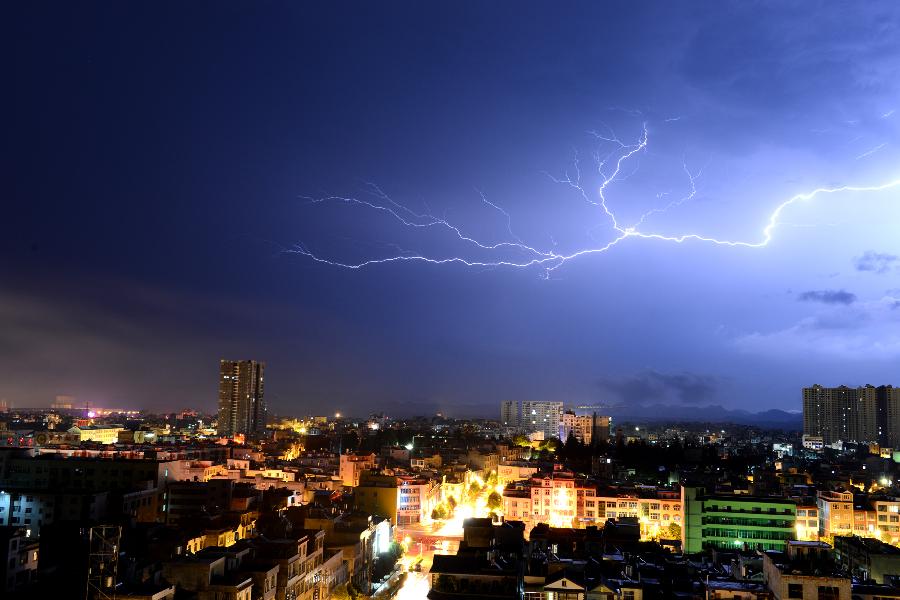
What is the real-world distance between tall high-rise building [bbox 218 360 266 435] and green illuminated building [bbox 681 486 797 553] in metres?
57.9

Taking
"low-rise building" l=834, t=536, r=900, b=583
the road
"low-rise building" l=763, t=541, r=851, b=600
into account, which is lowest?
the road

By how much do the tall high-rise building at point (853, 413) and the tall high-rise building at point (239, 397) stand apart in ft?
190

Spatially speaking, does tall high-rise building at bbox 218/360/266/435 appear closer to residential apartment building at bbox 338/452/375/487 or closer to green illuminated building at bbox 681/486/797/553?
residential apartment building at bbox 338/452/375/487

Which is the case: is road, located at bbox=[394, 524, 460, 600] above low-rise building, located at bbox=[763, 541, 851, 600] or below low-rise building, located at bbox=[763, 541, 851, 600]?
below

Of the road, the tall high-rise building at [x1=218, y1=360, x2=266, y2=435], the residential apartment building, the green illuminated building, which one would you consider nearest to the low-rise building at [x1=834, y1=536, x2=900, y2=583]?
the green illuminated building

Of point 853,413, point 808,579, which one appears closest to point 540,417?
point 853,413

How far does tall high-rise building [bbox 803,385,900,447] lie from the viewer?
72625 mm

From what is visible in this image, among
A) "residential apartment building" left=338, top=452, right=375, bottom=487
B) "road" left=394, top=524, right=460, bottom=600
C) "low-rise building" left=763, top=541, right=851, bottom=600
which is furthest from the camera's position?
"residential apartment building" left=338, top=452, right=375, bottom=487

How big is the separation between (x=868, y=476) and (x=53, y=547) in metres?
35.5

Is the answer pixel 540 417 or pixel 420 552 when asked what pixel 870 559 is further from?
pixel 540 417

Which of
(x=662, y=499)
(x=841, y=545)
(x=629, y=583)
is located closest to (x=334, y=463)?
(x=662, y=499)

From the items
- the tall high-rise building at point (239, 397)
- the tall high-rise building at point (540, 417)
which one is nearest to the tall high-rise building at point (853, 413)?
the tall high-rise building at point (540, 417)

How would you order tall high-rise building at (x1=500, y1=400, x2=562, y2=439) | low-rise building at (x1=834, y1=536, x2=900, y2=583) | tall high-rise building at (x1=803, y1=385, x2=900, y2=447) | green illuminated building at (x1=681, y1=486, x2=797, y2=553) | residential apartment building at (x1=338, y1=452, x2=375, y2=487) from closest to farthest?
low-rise building at (x1=834, y1=536, x2=900, y2=583) → green illuminated building at (x1=681, y1=486, x2=797, y2=553) → residential apartment building at (x1=338, y1=452, x2=375, y2=487) → tall high-rise building at (x1=803, y1=385, x2=900, y2=447) → tall high-rise building at (x1=500, y1=400, x2=562, y2=439)

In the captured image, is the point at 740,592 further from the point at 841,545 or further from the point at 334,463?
the point at 334,463
